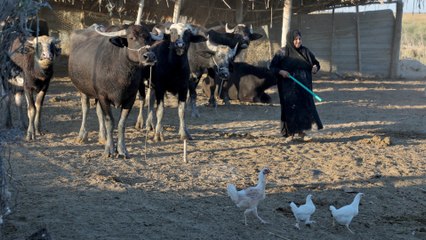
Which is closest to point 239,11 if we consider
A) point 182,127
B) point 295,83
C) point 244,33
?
point 244,33

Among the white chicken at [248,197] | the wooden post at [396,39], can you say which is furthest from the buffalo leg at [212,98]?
the wooden post at [396,39]

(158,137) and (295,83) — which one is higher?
(295,83)

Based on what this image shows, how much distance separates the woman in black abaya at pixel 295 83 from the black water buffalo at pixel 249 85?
487 centimetres

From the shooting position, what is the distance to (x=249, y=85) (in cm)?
1694

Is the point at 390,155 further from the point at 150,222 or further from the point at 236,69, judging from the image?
the point at 236,69

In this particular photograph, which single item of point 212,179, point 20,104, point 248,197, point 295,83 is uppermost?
point 295,83

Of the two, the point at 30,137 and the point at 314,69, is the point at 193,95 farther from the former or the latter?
the point at 30,137

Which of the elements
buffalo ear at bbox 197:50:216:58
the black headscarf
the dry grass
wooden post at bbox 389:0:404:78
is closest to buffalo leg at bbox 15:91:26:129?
buffalo ear at bbox 197:50:216:58

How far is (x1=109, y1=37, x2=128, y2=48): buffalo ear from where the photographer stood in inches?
385

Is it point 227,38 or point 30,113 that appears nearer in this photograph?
point 30,113

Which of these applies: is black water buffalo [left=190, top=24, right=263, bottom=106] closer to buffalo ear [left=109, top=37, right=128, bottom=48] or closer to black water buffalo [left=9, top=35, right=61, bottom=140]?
black water buffalo [left=9, top=35, right=61, bottom=140]

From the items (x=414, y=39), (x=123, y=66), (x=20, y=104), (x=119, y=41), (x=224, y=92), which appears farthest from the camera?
(x=414, y=39)

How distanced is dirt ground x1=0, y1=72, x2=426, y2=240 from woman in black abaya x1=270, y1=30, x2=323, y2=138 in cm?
36

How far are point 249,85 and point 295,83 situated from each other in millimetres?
5107
